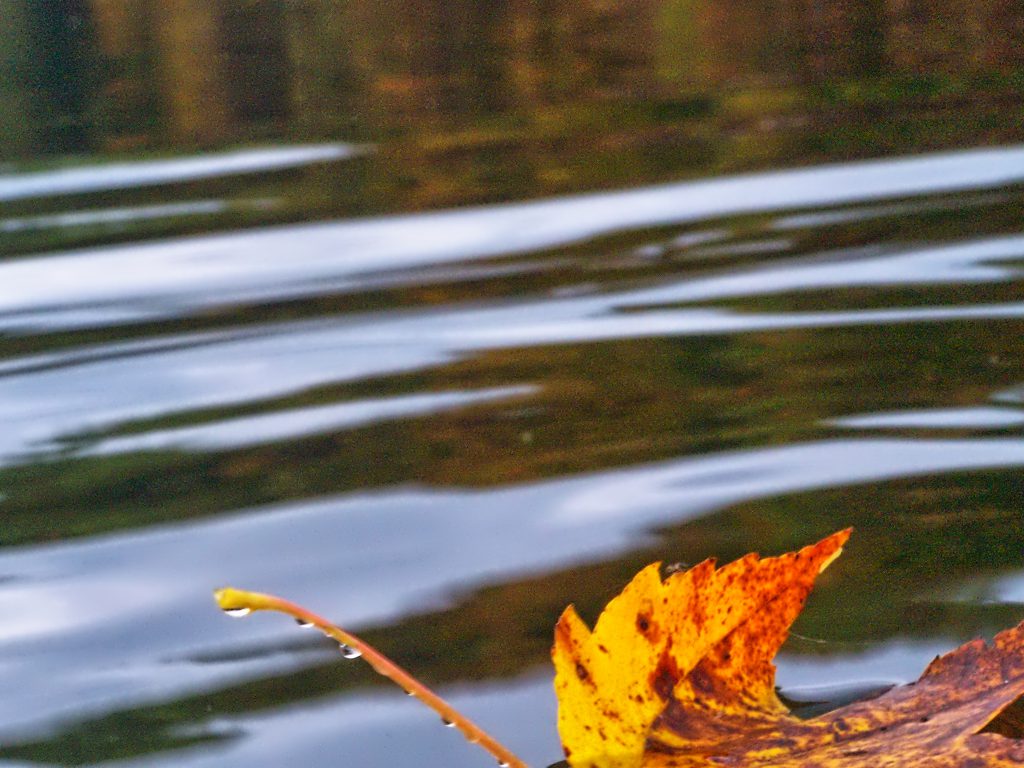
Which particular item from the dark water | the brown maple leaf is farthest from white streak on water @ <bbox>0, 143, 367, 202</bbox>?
the brown maple leaf

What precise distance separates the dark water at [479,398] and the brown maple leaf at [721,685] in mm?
95

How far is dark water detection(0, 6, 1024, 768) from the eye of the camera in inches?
29.1

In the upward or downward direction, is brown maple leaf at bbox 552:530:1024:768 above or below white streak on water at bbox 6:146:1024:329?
below

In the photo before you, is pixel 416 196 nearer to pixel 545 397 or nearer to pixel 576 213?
pixel 576 213

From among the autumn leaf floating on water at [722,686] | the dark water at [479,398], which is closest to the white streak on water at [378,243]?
the dark water at [479,398]

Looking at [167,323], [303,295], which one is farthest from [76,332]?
[303,295]

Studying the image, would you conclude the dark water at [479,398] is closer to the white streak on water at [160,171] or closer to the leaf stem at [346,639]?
the white streak on water at [160,171]

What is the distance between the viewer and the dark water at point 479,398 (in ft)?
2.43

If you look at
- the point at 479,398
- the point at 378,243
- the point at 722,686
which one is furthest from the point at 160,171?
the point at 722,686

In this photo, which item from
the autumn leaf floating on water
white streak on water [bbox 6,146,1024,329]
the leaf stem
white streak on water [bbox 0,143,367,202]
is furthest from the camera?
white streak on water [bbox 0,143,367,202]

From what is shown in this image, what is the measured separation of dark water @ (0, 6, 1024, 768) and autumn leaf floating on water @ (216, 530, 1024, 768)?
94 millimetres

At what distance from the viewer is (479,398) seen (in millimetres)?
1194

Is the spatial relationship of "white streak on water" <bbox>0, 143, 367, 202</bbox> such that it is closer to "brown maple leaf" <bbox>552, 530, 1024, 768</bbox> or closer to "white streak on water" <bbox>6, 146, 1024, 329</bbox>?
"white streak on water" <bbox>6, 146, 1024, 329</bbox>

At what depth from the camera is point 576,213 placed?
196 cm
